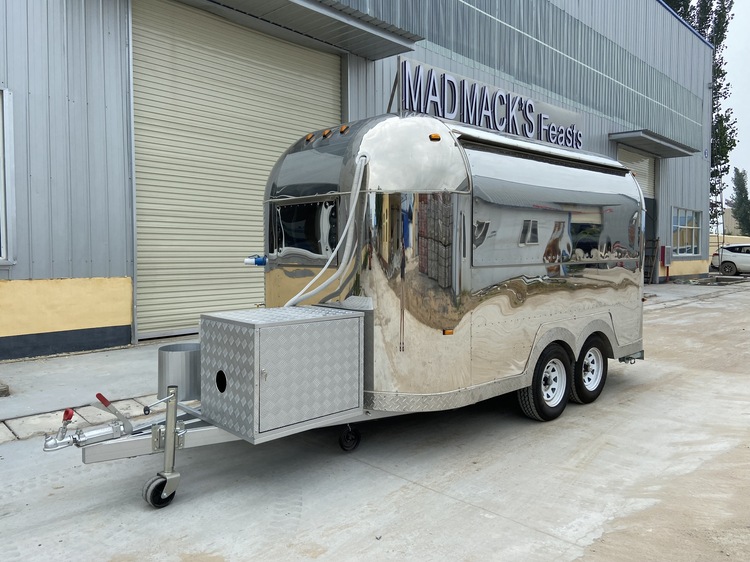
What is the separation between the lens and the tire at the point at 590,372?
6.48 metres

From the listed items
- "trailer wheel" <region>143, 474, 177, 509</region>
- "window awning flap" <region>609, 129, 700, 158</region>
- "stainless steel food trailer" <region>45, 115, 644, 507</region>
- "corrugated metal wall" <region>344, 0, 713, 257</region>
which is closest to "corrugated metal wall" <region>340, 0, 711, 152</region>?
"corrugated metal wall" <region>344, 0, 713, 257</region>

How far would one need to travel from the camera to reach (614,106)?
23.1 metres

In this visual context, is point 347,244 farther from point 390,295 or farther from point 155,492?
point 155,492

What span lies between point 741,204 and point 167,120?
269 ft

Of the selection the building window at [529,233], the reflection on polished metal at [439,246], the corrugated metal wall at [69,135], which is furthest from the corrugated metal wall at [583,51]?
the building window at [529,233]

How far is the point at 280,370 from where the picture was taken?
13.5 ft

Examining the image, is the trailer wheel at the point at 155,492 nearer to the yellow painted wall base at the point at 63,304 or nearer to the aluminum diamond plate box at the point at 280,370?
the aluminum diamond plate box at the point at 280,370

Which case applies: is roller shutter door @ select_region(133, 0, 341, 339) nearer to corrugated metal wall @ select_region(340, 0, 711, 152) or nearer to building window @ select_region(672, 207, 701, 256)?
corrugated metal wall @ select_region(340, 0, 711, 152)

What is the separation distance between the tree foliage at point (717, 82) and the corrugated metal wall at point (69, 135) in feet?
→ 118

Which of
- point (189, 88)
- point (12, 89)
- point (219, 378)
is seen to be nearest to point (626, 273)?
point (219, 378)

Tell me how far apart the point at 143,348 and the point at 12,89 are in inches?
163

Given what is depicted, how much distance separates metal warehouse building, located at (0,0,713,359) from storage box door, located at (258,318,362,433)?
2.95 meters

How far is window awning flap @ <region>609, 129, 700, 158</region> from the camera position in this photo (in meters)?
22.0

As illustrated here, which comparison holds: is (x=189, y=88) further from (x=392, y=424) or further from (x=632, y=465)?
(x=632, y=465)
